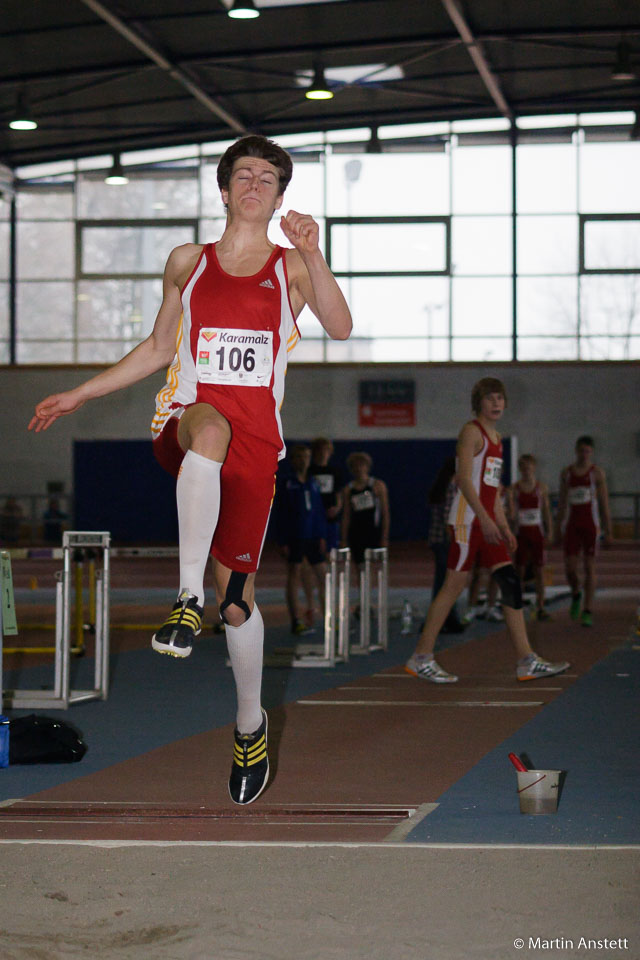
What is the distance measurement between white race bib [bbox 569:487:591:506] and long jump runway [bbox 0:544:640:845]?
140 inches

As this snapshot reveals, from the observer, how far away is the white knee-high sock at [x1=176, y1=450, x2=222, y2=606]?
3555 millimetres

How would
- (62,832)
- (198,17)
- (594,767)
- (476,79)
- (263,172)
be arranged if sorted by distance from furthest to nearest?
(476,79) < (198,17) < (594,767) < (263,172) < (62,832)

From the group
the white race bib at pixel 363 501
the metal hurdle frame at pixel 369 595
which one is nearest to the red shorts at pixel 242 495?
the metal hurdle frame at pixel 369 595

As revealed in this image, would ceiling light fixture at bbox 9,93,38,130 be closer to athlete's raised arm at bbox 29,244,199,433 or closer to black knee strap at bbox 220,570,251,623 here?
athlete's raised arm at bbox 29,244,199,433

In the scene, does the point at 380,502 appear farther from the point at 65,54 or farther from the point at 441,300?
the point at 441,300

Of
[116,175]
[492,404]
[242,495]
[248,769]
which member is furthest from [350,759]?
[116,175]

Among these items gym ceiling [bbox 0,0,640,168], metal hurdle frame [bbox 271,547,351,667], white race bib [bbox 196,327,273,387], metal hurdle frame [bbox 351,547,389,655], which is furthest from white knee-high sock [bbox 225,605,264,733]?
gym ceiling [bbox 0,0,640,168]

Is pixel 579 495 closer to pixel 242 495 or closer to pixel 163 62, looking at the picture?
pixel 242 495

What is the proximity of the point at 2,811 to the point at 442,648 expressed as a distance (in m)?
6.71

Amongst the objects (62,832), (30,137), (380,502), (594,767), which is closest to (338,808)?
(62,832)

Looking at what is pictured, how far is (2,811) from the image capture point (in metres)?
3.88

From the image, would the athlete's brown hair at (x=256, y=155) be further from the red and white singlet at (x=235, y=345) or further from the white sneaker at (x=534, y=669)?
the white sneaker at (x=534, y=669)

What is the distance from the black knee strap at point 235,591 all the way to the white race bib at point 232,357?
0.58 meters

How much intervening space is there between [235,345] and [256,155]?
625 millimetres
